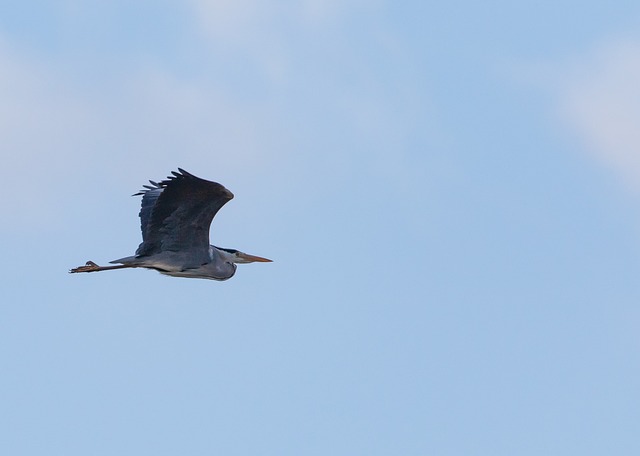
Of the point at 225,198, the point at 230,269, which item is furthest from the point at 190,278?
the point at 225,198

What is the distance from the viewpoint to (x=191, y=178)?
1661cm

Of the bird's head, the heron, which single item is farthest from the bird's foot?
the bird's head

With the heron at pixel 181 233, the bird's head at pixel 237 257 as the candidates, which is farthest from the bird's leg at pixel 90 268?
the bird's head at pixel 237 257

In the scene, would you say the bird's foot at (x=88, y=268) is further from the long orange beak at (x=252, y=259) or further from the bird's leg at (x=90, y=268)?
the long orange beak at (x=252, y=259)

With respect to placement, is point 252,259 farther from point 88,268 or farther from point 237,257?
point 88,268

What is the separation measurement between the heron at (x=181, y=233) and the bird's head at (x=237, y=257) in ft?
0.16

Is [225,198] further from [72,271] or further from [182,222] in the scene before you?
[72,271]

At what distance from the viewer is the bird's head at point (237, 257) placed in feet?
63.7

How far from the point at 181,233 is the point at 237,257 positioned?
2329mm

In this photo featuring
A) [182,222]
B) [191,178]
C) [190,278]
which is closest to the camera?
[191,178]

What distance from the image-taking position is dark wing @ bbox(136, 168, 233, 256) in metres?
16.8

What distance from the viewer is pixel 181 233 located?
58.7 ft

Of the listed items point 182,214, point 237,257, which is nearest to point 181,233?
point 182,214

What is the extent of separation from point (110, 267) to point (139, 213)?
4.56 feet
